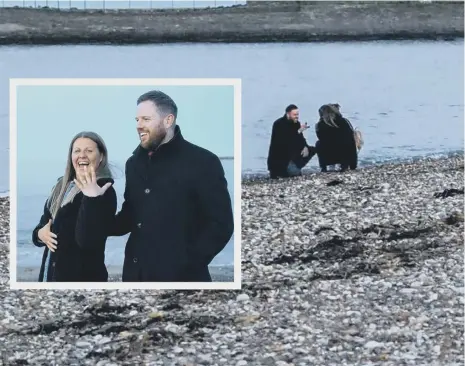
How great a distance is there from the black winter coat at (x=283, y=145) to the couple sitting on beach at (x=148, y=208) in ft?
1.13

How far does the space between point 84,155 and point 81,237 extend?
454mm

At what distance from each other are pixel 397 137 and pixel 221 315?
1.46 metres

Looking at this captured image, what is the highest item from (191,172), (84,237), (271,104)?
(271,104)

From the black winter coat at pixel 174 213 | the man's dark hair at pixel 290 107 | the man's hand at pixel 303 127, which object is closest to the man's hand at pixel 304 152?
the man's hand at pixel 303 127

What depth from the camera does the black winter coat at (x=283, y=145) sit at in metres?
5.73

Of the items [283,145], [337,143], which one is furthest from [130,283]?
[337,143]

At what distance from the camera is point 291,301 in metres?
5.57

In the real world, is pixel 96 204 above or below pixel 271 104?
below

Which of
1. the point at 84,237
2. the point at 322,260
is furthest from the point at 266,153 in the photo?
the point at 84,237

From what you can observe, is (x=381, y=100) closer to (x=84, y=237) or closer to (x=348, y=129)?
(x=348, y=129)

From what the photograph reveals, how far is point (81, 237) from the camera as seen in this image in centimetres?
560

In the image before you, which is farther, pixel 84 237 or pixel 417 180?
pixel 417 180

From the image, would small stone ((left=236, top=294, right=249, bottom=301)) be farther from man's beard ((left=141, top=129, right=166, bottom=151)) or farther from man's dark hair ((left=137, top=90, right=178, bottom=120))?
man's dark hair ((left=137, top=90, right=178, bottom=120))

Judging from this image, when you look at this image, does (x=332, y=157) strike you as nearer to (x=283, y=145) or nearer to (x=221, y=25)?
(x=283, y=145)
